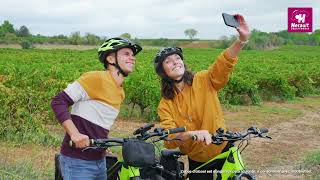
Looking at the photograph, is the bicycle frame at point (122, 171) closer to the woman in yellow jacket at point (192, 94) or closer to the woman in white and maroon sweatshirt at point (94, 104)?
the woman in white and maroon sweatshirt at point (94, 104)

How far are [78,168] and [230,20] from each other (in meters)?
1.50

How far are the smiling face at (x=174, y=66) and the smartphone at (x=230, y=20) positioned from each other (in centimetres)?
55

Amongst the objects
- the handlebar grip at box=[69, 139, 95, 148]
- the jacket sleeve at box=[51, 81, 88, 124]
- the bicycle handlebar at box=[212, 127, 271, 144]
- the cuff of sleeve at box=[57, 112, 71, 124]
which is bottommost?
the bicycle handlebar at box=[212, 127, 271, 144]

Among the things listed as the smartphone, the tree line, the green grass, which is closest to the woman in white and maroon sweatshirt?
the smartphone

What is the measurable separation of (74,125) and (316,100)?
16.6 metres

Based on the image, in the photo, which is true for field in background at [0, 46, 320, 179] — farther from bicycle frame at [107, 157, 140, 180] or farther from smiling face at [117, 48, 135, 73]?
smiling face at [117, 48, 135, 73]

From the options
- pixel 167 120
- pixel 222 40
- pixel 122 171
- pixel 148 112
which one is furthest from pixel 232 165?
pixel 222 40

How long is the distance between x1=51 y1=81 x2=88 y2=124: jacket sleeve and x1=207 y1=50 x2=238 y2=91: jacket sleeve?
111cm

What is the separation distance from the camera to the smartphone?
3.45 metres

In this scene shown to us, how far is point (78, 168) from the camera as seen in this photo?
3.41 metres

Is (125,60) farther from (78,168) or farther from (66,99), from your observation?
(78,168)

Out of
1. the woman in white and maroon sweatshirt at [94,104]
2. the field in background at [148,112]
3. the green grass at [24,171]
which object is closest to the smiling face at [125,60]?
the woman in white and maroon sweatshirt at [94,104]

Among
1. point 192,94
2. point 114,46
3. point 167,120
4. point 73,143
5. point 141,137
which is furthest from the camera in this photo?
point 192,94

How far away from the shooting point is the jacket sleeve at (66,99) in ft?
10.5
